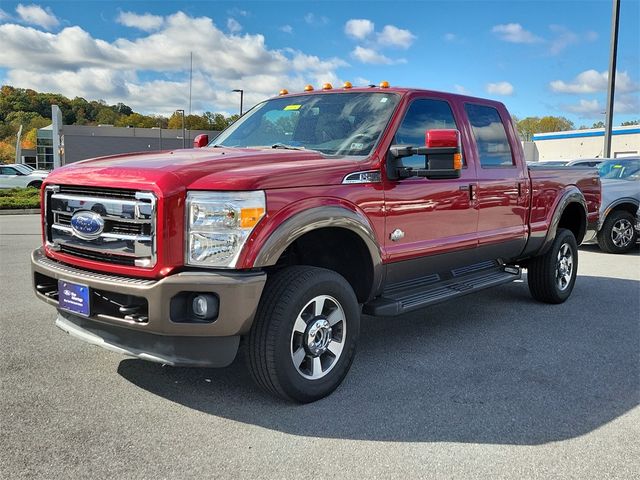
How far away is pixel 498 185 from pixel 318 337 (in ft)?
8.46

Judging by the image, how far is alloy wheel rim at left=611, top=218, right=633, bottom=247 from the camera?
413 inches

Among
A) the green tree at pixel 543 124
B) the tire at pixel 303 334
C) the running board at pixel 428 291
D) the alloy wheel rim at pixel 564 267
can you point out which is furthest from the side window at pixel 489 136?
the green tree at pixel 543 124

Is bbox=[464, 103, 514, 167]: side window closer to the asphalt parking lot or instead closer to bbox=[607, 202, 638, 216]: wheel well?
the asphalt parking lot

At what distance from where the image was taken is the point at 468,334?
527cm

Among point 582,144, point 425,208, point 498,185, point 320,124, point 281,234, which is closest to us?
point 281,234

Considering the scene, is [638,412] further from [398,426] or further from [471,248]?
[471,248]

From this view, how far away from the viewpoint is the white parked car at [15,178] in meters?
26.9

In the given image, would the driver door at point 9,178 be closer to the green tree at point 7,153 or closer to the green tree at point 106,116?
the green tree at point 7,153

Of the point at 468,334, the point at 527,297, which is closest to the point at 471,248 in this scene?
the point at 468,334

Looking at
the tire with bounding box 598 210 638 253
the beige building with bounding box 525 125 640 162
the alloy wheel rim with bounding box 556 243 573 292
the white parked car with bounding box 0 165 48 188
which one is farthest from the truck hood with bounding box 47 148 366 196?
the beige building with bounding box 525 125 640 162

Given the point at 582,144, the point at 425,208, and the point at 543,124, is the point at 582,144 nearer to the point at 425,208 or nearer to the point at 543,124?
the point at 425,208

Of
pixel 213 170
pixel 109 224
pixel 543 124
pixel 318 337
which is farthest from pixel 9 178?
pixel 543 124

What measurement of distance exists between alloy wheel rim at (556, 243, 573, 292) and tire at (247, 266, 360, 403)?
138 inches

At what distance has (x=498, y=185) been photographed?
212 inches
